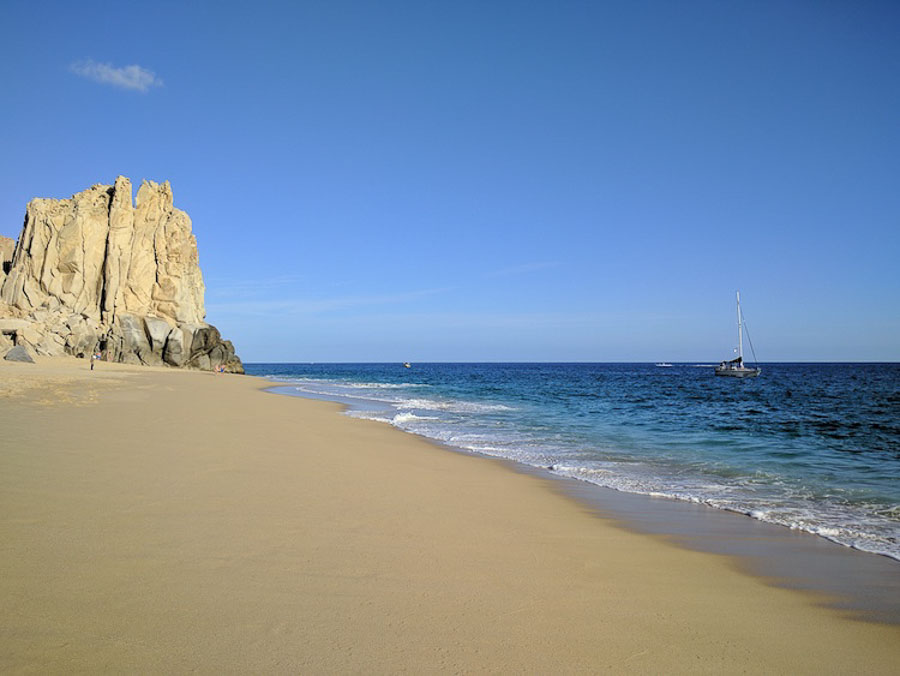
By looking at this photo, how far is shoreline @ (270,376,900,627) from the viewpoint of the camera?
14.0ft

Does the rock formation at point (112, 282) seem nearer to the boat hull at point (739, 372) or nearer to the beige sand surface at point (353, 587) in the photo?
the beige sand surface at point (353, 587)

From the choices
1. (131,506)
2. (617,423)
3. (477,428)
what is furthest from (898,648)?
(617,423)

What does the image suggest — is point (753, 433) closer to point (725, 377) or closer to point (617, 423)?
point (617, 423)

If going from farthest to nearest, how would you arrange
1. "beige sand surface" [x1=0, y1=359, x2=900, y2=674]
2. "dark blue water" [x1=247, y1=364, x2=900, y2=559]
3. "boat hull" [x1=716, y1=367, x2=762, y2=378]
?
"boat hull" [x1=716, y1=367, x2=762, y2=378], "dark blue water" [x1=247, y1=364, x2=900, y2=559], "beige sand surface" [x1=0, y1=359, x2=900, y2=674]

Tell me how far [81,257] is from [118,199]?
7514 mm

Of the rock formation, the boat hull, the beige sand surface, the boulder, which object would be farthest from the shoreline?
the boat hull

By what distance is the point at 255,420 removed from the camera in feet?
46.4

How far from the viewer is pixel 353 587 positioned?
3.72m

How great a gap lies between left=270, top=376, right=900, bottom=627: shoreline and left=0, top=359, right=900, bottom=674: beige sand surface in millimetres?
323

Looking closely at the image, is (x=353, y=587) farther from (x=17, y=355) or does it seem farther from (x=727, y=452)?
(x=17, y=355)

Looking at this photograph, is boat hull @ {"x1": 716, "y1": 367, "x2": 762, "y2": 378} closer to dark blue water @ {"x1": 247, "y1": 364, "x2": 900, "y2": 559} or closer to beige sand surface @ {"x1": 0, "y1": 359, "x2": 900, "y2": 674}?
dark blue water @ {"x1": 247, "y1": 364, "x2": 900, "y2": 559}

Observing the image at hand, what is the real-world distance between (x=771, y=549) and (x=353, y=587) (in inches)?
172

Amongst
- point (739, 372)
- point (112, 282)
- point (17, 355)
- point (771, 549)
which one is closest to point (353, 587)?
point (771, 549)

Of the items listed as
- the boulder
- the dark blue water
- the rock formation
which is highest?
the rock formation
